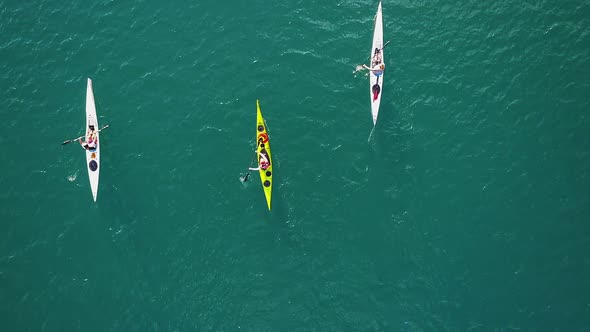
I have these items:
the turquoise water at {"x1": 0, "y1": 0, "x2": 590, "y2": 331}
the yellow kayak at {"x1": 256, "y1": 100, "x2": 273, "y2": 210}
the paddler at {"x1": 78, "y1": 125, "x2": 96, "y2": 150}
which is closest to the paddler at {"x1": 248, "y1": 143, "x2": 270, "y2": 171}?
the yellow kayak at {"x1": 256, "y1": 100, "x2": 273, "y2": 210}

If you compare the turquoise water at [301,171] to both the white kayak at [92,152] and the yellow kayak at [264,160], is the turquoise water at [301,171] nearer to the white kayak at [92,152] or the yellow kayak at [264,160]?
the white kayak at [92,152]

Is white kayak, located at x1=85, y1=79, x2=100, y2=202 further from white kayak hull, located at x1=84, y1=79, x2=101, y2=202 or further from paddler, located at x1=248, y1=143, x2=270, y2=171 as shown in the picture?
paddler, located at x1=248, y1=143, x2=270, y2=171

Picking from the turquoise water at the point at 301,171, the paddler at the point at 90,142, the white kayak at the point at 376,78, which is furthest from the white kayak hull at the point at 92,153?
the white kayak at the point at 376,78

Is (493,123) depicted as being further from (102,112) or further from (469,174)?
(102,112)

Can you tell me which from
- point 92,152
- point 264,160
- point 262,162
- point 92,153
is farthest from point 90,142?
point 264,160

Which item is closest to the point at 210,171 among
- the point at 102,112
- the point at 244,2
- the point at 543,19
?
the point at 102,112

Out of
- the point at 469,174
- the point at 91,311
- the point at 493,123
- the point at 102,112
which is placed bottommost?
the point at 91,311
